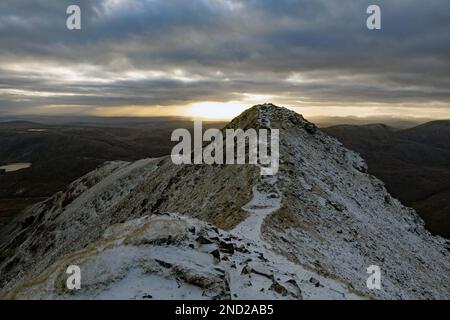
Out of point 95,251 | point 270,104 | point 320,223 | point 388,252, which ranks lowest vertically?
point 388,252

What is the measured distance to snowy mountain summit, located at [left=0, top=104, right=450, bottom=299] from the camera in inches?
673

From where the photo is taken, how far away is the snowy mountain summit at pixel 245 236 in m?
17.1

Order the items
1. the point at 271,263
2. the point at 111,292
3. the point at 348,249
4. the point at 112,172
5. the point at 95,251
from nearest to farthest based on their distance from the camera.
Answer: the point at 111,292 → the point at 95,251 → the point at 271,263 → the point at 348,249 → the point at 112,172

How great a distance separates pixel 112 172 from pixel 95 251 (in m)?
73.5

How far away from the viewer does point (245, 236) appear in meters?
25.6

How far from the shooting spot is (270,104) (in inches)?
2398

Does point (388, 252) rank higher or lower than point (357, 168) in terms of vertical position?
lower

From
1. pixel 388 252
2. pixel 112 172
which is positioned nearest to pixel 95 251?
pixel 388 252

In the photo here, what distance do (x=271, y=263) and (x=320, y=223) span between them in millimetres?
13973
